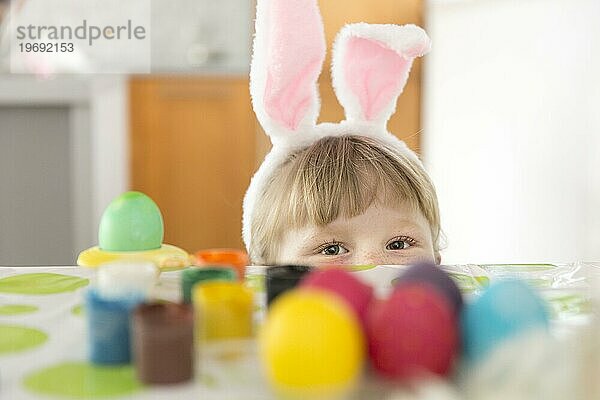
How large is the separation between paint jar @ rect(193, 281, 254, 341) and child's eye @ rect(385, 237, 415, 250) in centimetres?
48

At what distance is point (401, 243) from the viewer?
3.31ft

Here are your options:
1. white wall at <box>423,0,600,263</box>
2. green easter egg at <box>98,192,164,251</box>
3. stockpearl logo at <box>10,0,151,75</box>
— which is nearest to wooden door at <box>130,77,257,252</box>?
stockpearl logo at <box>10,0,151,75</box>

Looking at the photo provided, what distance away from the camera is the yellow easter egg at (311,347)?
0.42 metres

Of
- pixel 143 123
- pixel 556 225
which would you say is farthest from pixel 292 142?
pixel 143 123

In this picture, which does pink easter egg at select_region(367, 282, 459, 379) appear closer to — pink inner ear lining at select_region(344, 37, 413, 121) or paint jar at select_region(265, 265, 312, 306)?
paint jar at select_region(265, 265, 312, 306)

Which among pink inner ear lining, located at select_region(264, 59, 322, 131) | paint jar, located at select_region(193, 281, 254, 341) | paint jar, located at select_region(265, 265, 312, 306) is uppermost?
pink inner ear lining, located at select_region(264, 59, 322, 131)

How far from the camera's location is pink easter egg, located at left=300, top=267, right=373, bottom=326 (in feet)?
1.59

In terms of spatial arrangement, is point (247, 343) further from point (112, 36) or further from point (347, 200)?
point (112, 36)

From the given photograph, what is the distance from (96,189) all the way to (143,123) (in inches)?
10.5

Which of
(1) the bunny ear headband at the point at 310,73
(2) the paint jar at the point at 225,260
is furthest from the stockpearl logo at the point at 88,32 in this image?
(2) the paint jar at the point at 225,260

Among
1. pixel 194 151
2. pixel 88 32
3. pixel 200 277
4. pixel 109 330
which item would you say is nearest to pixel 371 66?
pixel 200 277

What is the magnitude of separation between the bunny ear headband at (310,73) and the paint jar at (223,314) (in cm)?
56

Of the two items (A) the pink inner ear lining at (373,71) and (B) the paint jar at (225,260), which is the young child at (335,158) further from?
(B) the paint jar at (225,260)

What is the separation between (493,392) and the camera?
42 centimetres
